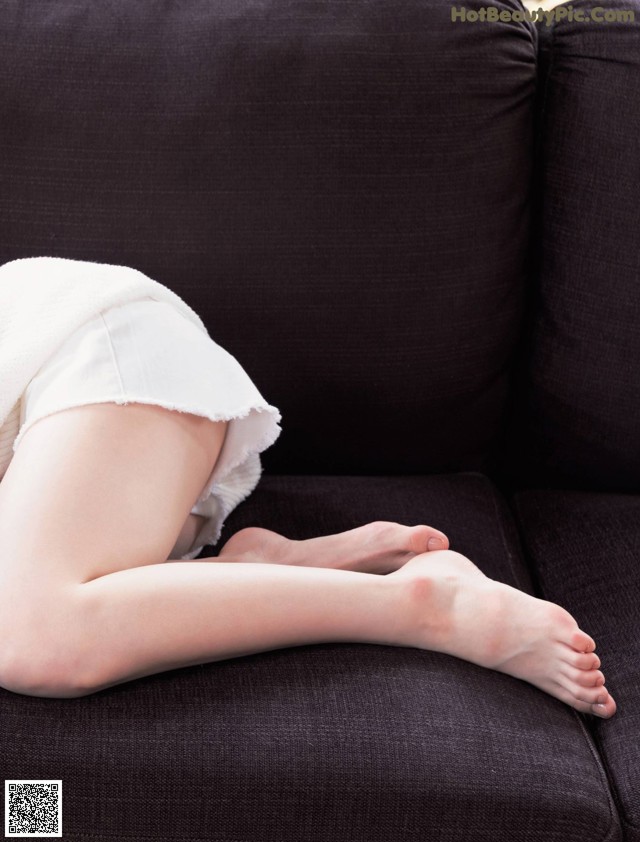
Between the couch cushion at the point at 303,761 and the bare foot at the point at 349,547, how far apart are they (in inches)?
7.8

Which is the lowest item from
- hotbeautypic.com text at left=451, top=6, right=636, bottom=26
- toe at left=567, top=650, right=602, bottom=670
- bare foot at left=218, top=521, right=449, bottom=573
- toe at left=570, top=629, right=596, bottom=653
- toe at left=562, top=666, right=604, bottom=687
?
toe at left=562, top=666, right=604, bottom=687

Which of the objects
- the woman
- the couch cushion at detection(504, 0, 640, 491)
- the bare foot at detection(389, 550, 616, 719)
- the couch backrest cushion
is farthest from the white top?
the couch cushion at detection(504, 0, 640, 491)

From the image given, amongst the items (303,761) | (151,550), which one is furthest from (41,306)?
(303,761)

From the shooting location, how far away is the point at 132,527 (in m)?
1.04

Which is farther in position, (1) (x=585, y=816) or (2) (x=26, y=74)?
(2) (x=26, y=74)

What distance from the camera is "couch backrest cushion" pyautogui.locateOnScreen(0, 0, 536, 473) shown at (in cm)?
138

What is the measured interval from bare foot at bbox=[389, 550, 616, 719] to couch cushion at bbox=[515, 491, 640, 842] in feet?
0.13

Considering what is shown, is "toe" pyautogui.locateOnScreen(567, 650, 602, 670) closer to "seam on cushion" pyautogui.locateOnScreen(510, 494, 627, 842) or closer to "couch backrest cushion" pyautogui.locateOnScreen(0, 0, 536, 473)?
"seam on cushion" pyautogui.locateOnScreen(510, 494, 627, 842)

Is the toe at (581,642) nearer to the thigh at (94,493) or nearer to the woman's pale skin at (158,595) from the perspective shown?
the woman's pale skin at (158,595)

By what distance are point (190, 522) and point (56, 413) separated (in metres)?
0.27

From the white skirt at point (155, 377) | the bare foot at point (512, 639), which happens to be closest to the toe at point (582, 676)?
the bare foot at point (512, 639)

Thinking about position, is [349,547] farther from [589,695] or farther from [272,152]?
[272,152]

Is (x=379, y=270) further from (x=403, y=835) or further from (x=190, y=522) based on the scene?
(x=403, y=835)

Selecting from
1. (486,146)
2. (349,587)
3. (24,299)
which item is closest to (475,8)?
(486,146)
